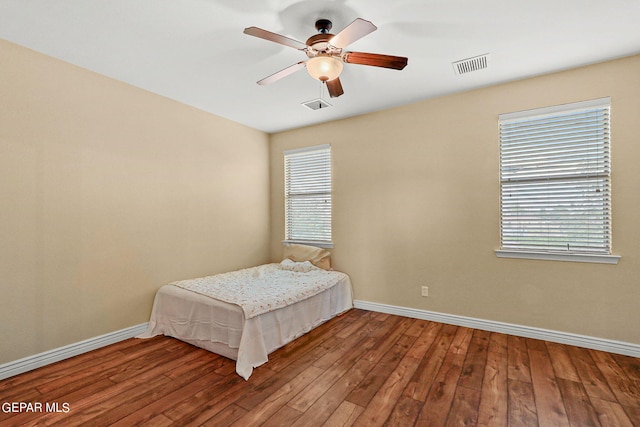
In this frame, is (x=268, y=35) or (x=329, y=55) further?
(x=329, y=55)

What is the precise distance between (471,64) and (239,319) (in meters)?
3.20

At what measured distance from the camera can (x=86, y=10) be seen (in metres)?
2.03

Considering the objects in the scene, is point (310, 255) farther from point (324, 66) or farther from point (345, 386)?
point (324, 66)

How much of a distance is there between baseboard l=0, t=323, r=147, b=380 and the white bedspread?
0.65m

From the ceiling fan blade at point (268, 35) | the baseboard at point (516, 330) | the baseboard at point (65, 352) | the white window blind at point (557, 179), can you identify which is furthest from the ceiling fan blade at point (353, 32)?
the baseboard at point (65, 352)

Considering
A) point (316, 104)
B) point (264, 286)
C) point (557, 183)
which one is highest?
point (316, 104)

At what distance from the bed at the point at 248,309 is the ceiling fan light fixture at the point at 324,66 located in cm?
203

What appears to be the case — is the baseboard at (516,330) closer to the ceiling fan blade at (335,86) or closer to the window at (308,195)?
the window at (308,195)

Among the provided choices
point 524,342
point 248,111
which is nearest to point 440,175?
point 524,342

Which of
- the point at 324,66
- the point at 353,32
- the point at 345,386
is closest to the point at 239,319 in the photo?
the point at 345,386

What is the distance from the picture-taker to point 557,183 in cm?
291

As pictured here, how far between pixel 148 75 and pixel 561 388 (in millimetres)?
4514

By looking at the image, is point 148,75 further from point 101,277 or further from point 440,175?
point 440,175

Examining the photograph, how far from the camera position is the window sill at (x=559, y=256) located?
270 cm
